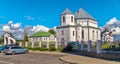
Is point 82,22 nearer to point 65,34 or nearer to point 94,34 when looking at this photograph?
point 94,34

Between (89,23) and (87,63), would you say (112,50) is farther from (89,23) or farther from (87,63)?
(89,23)

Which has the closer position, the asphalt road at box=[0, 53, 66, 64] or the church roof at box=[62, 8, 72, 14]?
the asphalt road at box=[0, 53, 66, 64]

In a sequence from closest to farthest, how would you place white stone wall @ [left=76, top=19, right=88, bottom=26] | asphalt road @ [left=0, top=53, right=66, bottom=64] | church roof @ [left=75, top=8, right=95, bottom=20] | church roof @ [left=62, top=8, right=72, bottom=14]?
asphalt road @ [left=0, top=53, right=66, bottom=64] → church roof @ [left=62, top=8, right=72, bottom=14] → white stone wall @ [left=76, top=19, right=88, bottom=26] → church roof @ [left=75, top=8, right=95, bottom=20]

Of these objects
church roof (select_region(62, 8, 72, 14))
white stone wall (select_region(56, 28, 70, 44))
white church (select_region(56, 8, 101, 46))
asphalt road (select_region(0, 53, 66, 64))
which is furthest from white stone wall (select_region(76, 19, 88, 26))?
asphalt road (select_region(0, 53, 66, 64))

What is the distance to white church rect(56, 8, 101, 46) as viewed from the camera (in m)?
85.2

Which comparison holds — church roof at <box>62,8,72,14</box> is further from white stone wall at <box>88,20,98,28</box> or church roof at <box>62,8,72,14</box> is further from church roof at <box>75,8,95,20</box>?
white stone wall at <box>88,20,98,28</box>

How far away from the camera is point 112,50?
25922 millimetres

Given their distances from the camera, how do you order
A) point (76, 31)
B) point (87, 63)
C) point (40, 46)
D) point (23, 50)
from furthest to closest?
point (76, 31), point (40, 46), point (23, 50), point (87, 63)

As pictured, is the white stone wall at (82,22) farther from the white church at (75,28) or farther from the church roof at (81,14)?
the church roof at (81,14)

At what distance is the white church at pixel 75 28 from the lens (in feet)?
280

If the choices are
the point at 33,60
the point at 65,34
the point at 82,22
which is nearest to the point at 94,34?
the point at 82,22

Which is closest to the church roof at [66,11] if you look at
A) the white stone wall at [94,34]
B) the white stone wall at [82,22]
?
the white stone wall at [82,22]

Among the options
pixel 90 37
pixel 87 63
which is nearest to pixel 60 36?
pixel 90 37

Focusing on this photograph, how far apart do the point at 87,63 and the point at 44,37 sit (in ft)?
344
